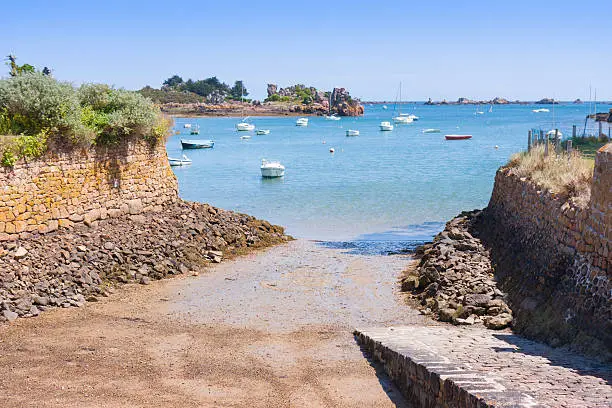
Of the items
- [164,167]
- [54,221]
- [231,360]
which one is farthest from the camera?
[164,167]

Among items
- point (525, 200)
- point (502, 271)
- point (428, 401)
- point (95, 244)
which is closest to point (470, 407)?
point (428, 401)

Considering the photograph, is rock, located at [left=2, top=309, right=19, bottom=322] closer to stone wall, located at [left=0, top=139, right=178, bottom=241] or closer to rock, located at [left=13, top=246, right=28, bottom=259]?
rock, located at [left=13, top=246, right=28, bottom=259]

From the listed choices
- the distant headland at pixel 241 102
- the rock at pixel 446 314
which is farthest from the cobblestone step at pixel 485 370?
the distant headland at pixel 241 102

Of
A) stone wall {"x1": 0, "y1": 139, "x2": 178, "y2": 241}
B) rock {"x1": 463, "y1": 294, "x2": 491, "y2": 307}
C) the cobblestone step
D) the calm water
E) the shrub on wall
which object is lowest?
the calm water

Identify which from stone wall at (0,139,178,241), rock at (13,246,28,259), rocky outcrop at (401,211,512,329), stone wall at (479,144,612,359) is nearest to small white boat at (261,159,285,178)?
stone wall at (0,139,178,241)

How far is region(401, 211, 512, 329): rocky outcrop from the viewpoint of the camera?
563 inches

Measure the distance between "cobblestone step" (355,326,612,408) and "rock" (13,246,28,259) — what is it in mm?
8237

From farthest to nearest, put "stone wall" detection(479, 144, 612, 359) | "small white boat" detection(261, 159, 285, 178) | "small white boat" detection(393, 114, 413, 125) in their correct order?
1. "small white boat" detection(393, 114, 413, 125)
2. "small white boat" detection(261, 159, 285, 178)
3. "stone wall" detection(479, 144, 612, 359)

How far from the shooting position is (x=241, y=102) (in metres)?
188

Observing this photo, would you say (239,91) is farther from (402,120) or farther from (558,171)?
(558,171)

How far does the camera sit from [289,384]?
1146 cm

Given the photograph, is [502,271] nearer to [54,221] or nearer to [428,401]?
[428,401]

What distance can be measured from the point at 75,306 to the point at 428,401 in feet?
30.4

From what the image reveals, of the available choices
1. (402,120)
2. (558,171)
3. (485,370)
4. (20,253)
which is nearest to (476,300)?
(558,171)
